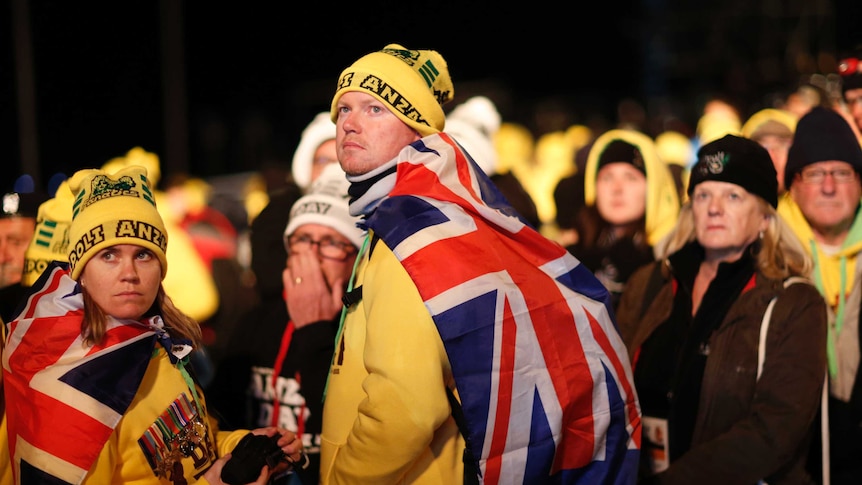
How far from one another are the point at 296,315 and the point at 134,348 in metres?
1.23

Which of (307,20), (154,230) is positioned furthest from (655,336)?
(307,20)

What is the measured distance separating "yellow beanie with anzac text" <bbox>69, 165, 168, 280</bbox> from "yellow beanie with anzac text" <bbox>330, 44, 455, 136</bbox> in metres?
0.70

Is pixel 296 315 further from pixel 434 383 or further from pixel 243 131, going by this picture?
pixel 243 131

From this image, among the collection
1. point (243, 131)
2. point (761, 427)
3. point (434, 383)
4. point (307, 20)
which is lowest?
point (761, 427)

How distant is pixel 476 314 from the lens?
3.00 meters

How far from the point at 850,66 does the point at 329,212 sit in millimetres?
2909

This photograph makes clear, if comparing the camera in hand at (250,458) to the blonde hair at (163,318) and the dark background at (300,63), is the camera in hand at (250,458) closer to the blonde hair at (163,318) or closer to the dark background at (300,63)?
the blonde hair at (163,318)

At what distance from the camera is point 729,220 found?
13.8ft

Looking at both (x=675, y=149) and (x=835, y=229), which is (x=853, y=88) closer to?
(x=835, y=229)

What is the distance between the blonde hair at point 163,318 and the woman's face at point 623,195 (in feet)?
9.67

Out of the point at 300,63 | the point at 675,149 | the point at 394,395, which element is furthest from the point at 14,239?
the point at 300,63

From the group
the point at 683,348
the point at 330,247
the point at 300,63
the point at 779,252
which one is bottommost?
the point at 683,348

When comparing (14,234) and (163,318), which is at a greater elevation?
(14,234)

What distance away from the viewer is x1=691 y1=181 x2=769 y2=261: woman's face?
13.8 ft
